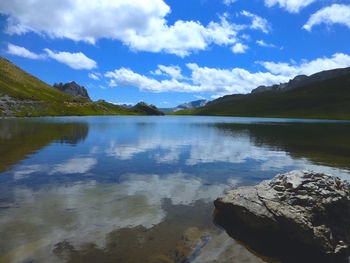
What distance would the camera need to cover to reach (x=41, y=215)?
52.4 ft

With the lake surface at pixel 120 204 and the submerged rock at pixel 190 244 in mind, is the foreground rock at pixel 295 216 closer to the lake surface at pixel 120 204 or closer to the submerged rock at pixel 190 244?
the lake surface at pixel 120 204

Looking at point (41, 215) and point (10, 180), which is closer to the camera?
point (41, 215)

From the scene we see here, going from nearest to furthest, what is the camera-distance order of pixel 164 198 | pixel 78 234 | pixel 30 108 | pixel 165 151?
1. pixel 78 234
2. pixel 164 198
3. pixel 165 151
4. pixel 30 108

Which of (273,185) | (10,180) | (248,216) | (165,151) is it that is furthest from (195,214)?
(165,151)

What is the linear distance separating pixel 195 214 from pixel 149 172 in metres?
11.9

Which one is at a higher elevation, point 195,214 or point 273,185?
point 273,185

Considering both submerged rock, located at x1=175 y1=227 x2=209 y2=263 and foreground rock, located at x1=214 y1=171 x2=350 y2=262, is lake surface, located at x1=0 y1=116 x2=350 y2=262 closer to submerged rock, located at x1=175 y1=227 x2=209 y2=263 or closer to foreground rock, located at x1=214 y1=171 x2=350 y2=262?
submerged rock, located at x1=175 y1=227 x2=209 y2=263

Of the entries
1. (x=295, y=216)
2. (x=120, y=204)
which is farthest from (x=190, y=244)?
(x=120, y=204)

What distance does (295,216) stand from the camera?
45.1 feet

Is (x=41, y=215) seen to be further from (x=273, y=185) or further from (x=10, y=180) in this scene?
(x=273, y=185)

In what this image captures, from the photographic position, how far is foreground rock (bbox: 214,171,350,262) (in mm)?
13156

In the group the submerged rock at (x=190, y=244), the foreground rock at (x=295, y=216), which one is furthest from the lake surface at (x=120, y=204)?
the foreground rock at (x=295, y=216)

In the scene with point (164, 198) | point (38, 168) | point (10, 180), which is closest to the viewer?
point (164, 198)

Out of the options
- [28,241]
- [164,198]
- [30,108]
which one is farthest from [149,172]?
[30,108]
